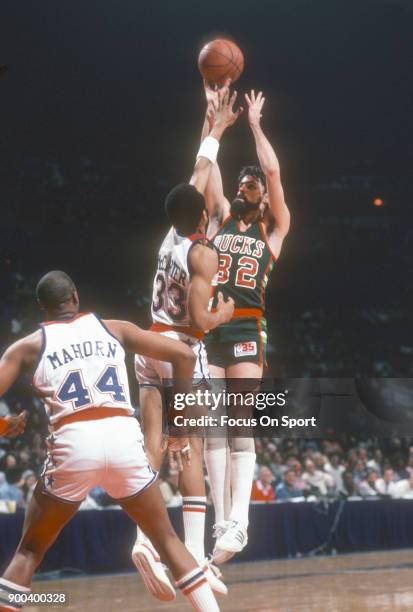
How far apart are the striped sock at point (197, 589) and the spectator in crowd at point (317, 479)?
30.3 ft

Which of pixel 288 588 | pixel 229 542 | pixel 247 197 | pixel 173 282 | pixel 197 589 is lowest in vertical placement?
pixel 288 588

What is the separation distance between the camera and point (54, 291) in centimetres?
485

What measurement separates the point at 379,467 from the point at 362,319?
19.9ft

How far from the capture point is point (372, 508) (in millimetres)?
14039

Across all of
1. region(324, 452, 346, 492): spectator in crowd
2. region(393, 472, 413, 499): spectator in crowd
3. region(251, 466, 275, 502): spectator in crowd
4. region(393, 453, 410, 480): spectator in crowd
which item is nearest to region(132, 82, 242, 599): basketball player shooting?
region(251, 466, 275, 502): spectator in crowd

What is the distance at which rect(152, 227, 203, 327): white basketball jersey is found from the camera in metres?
5.94

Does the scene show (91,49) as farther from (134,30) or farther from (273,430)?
(273,430)

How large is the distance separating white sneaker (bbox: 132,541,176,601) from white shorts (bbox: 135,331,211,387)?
1.01 m

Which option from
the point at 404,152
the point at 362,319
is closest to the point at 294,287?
the point at 362,319

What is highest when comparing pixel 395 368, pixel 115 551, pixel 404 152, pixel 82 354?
pixel 404 152

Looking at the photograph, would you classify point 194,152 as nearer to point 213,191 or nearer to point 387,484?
point 387,484

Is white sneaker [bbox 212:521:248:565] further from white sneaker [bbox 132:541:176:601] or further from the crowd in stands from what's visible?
the crowd in stands

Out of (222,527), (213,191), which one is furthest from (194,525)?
(213,191)

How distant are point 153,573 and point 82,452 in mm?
1140
